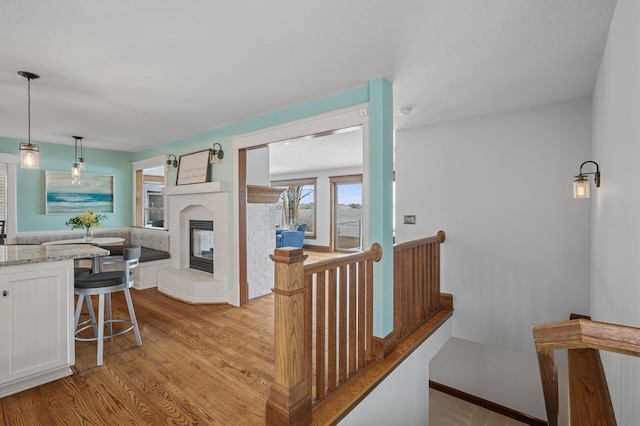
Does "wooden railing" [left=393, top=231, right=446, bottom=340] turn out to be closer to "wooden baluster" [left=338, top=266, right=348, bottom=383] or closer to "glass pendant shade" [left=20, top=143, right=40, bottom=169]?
"wooden baluster" [left=338, top=266, right=348, bottom=383]

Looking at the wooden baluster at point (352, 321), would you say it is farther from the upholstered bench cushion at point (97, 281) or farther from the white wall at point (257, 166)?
the white wall at point (257, 166)

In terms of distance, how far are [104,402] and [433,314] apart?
2.96 metres

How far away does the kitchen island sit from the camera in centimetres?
201

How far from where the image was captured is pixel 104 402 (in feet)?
6.55

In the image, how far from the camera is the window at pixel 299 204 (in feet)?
29.2

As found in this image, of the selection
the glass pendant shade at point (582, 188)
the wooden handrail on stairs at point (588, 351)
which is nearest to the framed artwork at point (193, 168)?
the glass pendant shade at point (582, 188)

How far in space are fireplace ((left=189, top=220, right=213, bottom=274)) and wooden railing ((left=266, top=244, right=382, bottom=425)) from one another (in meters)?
2.86

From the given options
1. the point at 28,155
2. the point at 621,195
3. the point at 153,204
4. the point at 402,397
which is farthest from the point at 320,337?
the point at 153,204

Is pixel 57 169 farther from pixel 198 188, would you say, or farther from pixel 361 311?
pixel 361 311

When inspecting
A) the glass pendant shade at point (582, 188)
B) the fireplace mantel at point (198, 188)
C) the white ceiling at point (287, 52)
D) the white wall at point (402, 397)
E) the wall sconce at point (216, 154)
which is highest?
the white ceiling at point (287, 52)

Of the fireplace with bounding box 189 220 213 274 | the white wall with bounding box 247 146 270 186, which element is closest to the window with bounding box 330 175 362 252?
the white wall with bounding box 247 146 270 186

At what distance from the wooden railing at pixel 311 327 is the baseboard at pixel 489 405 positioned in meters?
2.30

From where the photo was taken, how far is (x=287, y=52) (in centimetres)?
207

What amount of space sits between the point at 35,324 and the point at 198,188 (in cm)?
236
